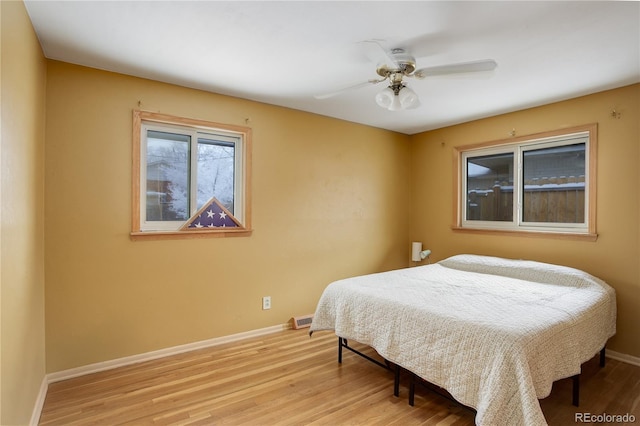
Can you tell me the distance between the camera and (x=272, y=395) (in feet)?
7.44

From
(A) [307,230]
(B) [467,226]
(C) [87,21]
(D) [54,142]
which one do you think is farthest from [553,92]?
(D) [54,142]

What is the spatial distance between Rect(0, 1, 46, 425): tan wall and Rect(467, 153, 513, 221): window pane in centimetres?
417

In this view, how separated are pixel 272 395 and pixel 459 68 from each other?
95.3 inches

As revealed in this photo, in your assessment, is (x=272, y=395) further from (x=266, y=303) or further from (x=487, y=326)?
(x=487, y=326)

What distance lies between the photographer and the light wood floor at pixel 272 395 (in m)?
2.02

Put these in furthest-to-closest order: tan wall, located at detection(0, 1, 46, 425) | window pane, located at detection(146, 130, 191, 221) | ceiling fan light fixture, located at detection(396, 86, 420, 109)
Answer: window pane, located at detection(146, 130, 191, 221) → ceiling fan light fixture, located at detection(396, 86, 420, 109) → tan wall, located at detection(0, 1, 46, 425)

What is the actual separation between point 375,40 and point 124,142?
81.6 inches

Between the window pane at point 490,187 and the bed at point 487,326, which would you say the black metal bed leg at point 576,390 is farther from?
the window pane at point 490,187

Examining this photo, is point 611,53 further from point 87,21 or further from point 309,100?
point 87,21

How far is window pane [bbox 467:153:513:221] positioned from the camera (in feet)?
12.3

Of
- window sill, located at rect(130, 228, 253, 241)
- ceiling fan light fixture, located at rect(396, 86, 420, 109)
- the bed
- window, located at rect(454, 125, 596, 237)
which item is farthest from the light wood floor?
ceiling fan light fixture, located at rect(396, 86, 420, 109)

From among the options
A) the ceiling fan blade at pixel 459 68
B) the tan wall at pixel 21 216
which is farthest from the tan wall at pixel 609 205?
the tan wall at pixel 21 216

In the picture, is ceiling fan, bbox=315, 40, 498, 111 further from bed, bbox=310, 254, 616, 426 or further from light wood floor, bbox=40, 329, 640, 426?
light wood floor, bbox=40, 329, 640, 426

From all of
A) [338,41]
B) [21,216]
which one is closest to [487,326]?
[338,41]
